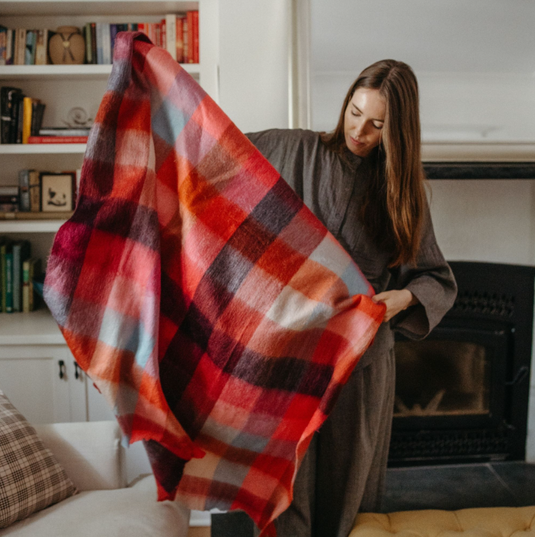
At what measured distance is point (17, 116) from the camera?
2.05m

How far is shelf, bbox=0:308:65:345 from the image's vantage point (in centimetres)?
180

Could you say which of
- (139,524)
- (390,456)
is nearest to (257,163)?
(139,524)

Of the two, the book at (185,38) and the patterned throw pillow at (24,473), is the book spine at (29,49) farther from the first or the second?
the patterned throw pillow at (24,473)

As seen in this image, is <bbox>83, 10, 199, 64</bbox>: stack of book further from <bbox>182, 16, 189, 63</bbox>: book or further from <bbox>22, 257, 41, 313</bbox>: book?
<bbox>22, 257, 41, 313</bbox>: book

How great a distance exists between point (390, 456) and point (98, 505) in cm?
141

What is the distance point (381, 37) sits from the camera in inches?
70.4

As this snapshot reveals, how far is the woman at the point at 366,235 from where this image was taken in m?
1.12

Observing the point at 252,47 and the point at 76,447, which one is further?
the point at 252,47

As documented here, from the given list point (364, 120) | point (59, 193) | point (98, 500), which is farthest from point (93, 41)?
point (98, 500)

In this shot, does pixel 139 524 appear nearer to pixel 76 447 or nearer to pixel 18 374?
pixel 76 447

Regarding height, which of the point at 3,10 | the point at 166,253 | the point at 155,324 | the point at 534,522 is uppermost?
the point at 3,10

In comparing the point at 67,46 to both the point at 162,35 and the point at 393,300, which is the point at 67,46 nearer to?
the point at 162,35

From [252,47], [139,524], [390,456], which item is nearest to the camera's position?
[139,524]

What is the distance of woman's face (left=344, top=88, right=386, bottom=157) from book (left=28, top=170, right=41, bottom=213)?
4.87ft
